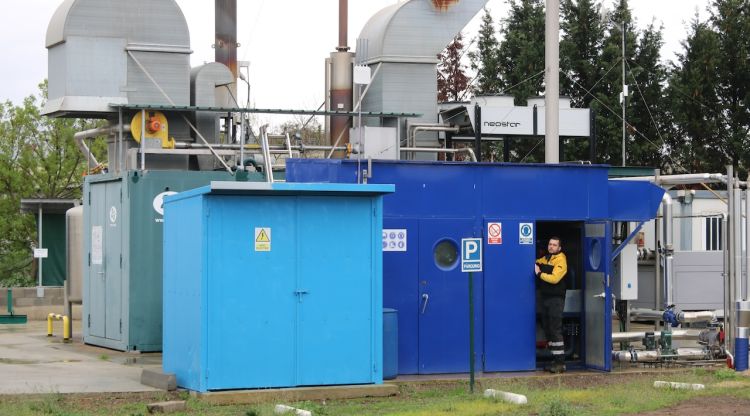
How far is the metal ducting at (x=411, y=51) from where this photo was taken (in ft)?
78.5

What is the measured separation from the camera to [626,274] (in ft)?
63.2

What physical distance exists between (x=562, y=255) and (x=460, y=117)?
729cm

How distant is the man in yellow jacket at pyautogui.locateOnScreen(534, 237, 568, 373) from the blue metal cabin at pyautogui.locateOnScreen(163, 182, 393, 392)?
331cm

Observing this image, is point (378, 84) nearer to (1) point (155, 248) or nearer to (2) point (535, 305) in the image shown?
(1) point (155, 248)

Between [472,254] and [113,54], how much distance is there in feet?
30.5

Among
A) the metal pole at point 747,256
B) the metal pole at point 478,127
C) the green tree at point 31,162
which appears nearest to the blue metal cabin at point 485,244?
the metal pole at point 747,256

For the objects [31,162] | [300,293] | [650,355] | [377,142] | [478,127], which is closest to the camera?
[300,293]

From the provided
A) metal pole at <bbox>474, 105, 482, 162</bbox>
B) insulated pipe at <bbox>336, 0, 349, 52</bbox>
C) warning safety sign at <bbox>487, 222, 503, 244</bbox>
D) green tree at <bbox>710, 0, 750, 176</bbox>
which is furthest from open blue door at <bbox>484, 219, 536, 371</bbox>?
green tree at <bbox>710, 0, 750, 176</bbox>

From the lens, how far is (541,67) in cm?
5384

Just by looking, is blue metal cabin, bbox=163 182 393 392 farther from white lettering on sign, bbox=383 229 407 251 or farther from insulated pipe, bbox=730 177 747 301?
insulated pipe, bbox=730 177 747 301

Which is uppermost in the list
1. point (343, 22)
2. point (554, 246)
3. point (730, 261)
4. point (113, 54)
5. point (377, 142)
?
point (343, 22)

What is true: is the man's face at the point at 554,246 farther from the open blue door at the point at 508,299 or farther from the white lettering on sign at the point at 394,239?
the white lettering on sign at the point at 394,239

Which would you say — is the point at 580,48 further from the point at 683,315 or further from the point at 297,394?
the point at 297,394

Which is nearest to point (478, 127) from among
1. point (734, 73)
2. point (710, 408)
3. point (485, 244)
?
point (485, 244)
